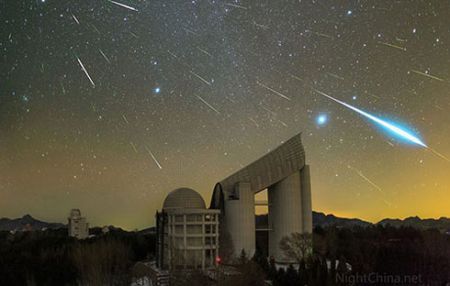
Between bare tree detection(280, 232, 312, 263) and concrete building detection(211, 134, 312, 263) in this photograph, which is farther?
concrete building detection(211, 134, 312, 263)

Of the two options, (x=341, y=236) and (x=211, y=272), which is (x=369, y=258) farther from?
(x=341, y=236)

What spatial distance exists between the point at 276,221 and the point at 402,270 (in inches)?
844

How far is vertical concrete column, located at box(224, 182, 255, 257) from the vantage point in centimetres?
5106

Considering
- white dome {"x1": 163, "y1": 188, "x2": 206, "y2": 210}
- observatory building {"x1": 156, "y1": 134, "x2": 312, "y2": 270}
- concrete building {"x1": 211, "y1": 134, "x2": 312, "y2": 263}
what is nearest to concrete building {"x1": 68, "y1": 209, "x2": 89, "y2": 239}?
observatory building {"x1": 156, "y1": 134, "x2": 312, "y2": 270}

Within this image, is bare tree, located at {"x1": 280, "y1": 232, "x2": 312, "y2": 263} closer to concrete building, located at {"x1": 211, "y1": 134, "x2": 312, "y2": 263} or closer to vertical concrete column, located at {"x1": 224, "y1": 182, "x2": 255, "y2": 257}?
concrete building, located at {"x1": 211, "y1": 134, "x2": 312, "y2": 263}

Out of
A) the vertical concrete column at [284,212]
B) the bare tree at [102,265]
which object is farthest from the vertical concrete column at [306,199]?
the bare tree at [102,265]

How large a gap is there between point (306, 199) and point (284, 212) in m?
3.00

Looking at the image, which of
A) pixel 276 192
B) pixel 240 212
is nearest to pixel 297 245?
pixel 240 212

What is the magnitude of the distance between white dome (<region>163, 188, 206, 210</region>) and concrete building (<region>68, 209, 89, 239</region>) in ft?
185

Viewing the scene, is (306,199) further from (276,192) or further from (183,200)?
(183,200)

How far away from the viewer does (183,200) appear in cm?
4528

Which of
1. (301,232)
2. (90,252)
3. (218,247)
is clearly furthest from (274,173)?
(90,252)

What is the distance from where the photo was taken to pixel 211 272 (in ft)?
124

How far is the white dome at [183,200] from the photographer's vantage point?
45156 mm
